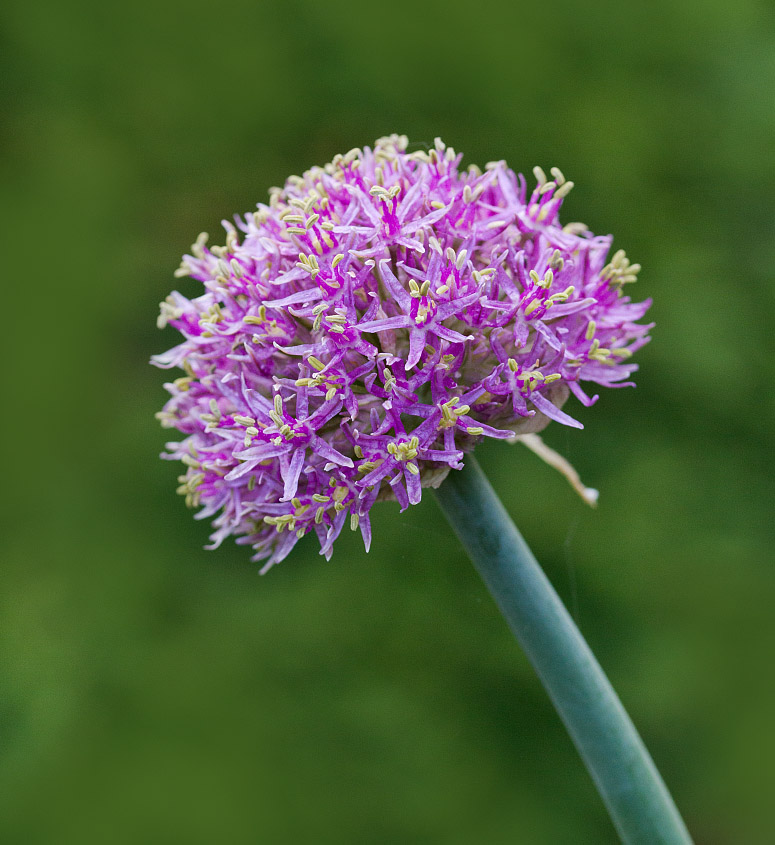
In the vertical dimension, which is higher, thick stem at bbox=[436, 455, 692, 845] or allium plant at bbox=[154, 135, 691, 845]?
allium plant at bbox=[154, 135, 691, 845]

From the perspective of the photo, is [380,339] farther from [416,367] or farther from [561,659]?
[561,659]

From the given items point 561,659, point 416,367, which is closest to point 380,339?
point 416,367

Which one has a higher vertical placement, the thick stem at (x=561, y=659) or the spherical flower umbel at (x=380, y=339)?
the spherical flower umbel at (x=380, y=339)

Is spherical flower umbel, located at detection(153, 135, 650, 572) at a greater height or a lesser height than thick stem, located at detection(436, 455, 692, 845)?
greater

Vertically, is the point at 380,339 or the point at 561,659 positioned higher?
the point at 380,339
